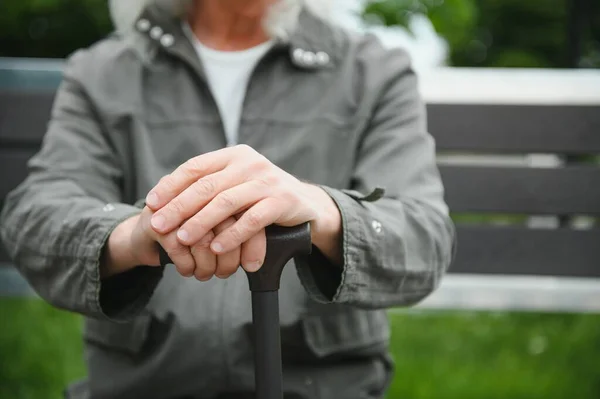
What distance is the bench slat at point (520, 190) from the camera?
116 inches

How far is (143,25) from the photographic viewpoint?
7.56 feet

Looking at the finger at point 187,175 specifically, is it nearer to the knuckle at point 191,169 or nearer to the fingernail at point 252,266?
the knuckle at point 191,169

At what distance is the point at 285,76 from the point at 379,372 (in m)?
0.69

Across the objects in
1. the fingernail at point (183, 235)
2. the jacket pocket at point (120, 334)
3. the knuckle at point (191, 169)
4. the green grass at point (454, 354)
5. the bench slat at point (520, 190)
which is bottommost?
the green grass at point (454, 354)

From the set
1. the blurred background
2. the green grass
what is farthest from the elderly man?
the green grass

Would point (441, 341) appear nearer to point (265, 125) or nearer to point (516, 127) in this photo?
point (516, 127)

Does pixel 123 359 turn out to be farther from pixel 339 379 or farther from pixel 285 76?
pixel 285 76

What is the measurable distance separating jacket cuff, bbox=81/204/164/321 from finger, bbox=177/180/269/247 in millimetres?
282

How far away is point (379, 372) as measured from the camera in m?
2.15

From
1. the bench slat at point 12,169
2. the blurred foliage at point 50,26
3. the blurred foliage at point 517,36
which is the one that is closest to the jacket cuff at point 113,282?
the bench slat at point 12,169

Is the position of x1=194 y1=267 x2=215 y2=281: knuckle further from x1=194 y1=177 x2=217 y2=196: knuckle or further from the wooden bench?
the wooden bench

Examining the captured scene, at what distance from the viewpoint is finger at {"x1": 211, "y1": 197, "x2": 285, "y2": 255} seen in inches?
59.3

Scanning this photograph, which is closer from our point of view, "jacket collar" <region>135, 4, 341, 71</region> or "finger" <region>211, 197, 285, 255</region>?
"finger" <region>211, 197, 285, 255</region>

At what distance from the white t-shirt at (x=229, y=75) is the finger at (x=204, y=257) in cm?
70
